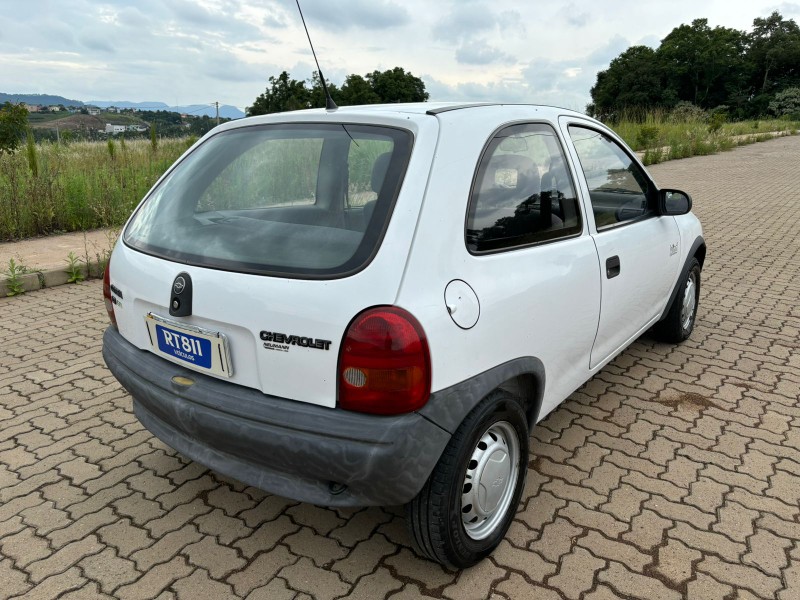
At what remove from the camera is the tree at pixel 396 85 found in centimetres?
4869

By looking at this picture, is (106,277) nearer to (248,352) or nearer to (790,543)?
(248,352)

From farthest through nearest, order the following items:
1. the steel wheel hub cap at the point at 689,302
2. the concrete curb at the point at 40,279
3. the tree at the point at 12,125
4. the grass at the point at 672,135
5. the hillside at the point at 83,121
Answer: the grass at the point at 672,135
the hillside at the point at 83,121
the tree at the point at 12,125
the concrete curb at the point at 40,279
the steel wheel hub cap at the point at 689,302

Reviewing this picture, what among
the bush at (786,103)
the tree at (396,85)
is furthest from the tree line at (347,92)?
the bush at (786,103)

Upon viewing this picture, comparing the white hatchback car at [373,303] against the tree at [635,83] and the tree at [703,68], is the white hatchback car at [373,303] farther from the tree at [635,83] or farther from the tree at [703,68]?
the tree at [703,68]

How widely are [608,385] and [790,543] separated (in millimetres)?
1601

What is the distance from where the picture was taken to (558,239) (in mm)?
2652

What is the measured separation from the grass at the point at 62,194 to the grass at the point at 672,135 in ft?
49.8

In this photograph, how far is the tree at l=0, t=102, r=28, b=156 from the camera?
849cm

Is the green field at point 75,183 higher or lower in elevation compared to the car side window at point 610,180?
lower

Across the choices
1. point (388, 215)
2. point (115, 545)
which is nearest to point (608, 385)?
point (388, 215)

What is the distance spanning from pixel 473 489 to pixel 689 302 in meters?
3.12

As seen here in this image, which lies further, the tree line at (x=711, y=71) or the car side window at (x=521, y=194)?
the tree line at (x=711, y=71)

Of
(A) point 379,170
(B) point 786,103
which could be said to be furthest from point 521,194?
(B) point 786,103

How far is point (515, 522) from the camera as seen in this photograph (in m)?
2.60
